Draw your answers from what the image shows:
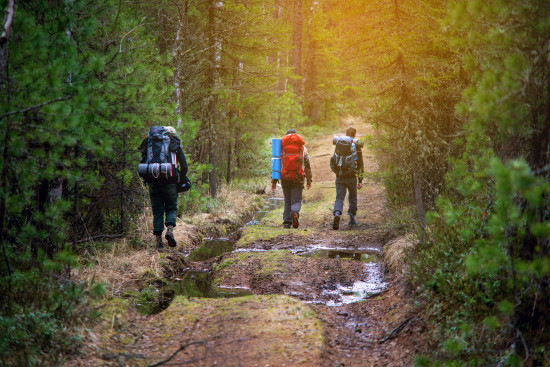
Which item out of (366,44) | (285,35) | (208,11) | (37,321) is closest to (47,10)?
(37,321)

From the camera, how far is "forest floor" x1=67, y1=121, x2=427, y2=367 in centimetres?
414

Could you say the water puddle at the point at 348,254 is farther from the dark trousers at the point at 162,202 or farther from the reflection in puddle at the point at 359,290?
the dark trousers at the point at 162,202

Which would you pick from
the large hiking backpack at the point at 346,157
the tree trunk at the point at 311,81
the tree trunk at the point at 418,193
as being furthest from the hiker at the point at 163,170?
the tree trunk at the point at 311,81

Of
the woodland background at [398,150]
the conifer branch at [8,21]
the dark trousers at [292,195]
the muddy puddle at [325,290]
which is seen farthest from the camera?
the dark trousers at [292,195]

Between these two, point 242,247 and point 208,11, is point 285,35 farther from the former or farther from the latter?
point 242,247

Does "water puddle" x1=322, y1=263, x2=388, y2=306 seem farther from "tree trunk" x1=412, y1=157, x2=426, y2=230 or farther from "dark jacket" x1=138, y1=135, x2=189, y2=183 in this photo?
"dark jacket" x1=138, y1=135, x2=189, y2=183

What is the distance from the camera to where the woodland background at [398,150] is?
10.7 ft

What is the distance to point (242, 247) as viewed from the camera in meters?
8.90

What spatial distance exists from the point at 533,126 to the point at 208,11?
1142cm

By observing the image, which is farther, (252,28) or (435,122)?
(252,28)

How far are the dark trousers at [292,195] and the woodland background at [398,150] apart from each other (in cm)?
207

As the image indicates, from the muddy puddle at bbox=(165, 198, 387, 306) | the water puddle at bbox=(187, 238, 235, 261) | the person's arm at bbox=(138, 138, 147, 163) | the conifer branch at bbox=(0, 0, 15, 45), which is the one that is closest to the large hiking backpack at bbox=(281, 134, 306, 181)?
the muddy puddle at bbox=(165, 198, 387, 306)

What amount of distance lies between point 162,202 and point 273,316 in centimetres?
376

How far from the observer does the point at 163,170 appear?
720cm
